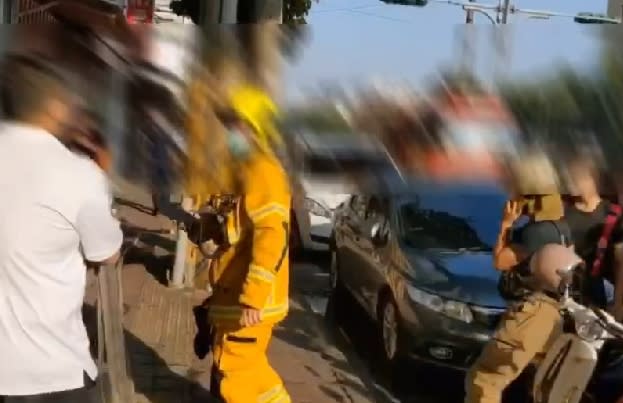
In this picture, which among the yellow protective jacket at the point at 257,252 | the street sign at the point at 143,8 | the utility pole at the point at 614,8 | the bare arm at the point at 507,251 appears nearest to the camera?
the yellow protective jacket at the point at 257,252

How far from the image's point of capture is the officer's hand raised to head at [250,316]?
336 cm

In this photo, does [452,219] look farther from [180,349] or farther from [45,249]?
[45,249]

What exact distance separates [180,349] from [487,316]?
1.37 m

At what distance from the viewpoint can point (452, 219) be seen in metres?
3.90

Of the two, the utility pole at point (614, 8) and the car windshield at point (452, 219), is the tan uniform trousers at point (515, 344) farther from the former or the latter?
the utility pole at point (614, 8)

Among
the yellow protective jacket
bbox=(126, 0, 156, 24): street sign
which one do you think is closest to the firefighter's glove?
the yellow protective jacket

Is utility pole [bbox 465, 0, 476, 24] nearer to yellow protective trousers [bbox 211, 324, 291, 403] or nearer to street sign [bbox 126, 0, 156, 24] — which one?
yellow protective trousers [bbox 211, 324, 291, 403]

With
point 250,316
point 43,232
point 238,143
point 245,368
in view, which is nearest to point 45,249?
point 43,232

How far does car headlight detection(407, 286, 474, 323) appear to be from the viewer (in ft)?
13.5

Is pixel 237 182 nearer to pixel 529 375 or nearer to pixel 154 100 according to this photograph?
pixel 154 100

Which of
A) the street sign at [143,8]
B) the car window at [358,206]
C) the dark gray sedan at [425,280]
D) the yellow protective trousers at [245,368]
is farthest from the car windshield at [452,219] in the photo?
the street sign at [143,8]

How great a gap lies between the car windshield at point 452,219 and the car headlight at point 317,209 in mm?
238

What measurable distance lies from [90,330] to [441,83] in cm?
136

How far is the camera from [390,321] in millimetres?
4246
